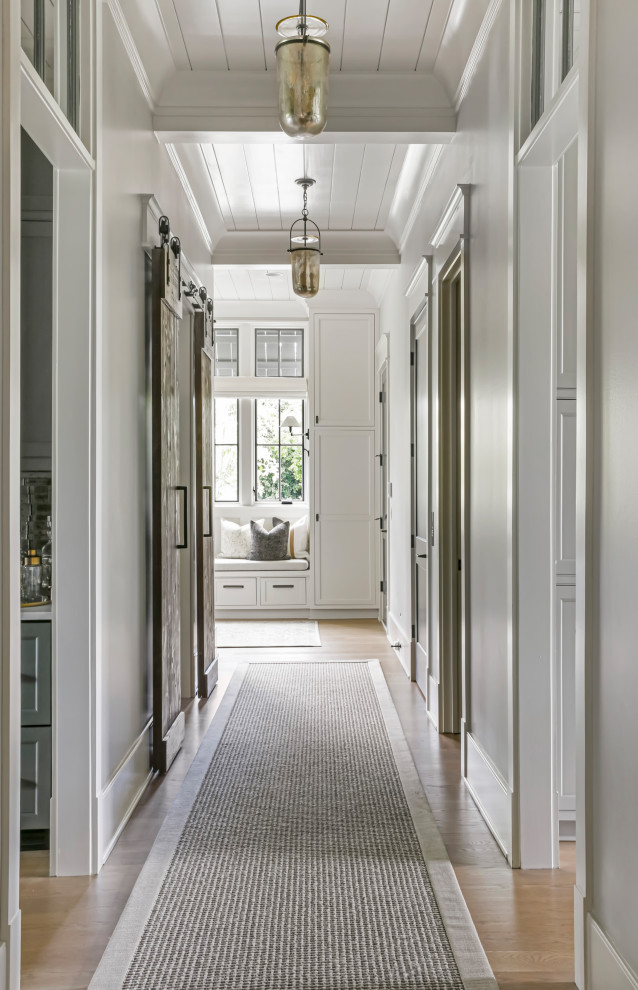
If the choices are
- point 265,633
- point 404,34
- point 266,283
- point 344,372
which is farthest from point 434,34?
point 265,633

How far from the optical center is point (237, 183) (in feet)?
15.4

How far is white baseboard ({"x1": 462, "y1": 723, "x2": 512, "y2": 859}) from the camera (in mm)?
2527

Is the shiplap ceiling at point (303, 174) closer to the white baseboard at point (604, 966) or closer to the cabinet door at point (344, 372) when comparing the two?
the cabinet door at point (344, 372)

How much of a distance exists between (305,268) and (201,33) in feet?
5.62

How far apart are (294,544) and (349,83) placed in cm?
484

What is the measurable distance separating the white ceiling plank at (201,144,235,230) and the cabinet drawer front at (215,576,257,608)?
326 cm

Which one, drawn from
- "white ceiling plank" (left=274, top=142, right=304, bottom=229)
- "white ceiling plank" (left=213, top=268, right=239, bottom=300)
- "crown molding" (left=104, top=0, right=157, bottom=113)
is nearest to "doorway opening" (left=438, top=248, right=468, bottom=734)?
"white ceiling plank" (left=274, top=142, right=304, bottom=229)

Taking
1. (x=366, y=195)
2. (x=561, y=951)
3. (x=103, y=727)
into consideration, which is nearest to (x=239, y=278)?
(x=366, y=195)

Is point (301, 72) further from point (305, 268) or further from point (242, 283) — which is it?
point (242, 283)

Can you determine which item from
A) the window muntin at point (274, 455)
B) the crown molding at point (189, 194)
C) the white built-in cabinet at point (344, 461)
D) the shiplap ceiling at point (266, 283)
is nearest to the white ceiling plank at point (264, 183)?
the crown molding at point (189, 194)

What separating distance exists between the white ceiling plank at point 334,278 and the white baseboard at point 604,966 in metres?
5.46

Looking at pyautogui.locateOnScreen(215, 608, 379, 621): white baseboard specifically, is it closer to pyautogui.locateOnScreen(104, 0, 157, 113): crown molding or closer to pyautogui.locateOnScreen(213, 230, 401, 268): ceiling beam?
pyautogui.locateOnScreen(213, 230, 401, 268): ceiling beam

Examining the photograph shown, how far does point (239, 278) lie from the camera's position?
6.83m

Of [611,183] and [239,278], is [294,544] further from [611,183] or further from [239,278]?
[611,183]
